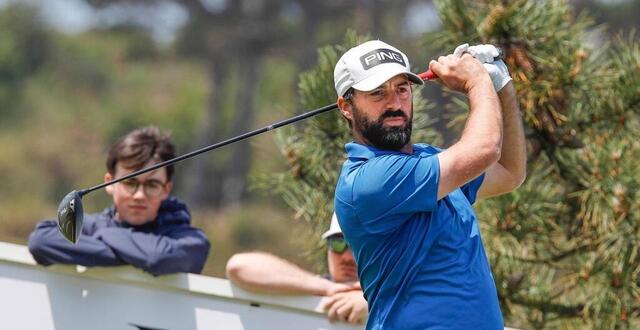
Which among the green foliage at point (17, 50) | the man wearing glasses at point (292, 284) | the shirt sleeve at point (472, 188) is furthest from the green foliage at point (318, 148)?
the green foliage at point (17, 50)

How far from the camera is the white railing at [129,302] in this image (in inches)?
183

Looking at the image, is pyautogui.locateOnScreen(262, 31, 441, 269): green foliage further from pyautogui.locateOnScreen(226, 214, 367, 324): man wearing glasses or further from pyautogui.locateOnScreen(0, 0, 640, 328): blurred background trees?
pyautogui.locateOnScreen(226, 214, 367, 324): man wearing glasses

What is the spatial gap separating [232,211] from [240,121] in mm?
2016

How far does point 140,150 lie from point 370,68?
1388mm

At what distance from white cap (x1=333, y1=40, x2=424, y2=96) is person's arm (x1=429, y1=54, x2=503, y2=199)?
6.6 inches

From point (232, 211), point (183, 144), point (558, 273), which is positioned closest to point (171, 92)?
A: point (183, 144)

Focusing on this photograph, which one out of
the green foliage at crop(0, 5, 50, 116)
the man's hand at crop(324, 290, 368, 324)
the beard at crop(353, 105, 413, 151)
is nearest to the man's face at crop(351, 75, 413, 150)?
the beard at crop(353, 105, 413, 151)

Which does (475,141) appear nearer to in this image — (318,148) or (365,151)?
(365,151)

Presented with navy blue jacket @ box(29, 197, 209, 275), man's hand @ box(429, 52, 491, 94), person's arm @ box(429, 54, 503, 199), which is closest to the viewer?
person's arm @ box(429, 54, 503, 199)

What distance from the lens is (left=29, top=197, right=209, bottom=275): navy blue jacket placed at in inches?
187

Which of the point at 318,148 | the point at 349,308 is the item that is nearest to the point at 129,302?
the point at 349,308

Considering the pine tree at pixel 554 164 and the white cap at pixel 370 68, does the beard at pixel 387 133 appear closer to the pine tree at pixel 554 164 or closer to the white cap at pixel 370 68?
the white cap at pixel 370 68

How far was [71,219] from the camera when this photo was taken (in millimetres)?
4551

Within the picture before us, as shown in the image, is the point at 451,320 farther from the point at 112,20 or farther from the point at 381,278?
the point at 112,20
